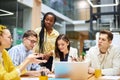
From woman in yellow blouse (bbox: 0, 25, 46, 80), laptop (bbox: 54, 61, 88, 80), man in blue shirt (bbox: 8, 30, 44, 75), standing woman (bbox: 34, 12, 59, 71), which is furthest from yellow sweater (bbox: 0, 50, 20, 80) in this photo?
standing woman (bbox: 34, 12, 59, 71)

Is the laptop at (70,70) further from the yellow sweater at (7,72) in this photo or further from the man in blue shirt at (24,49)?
the man in blue shirt at (24,49)

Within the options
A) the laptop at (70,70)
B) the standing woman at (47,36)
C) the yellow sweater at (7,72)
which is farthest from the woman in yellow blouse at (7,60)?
the standing woman at (47,36)

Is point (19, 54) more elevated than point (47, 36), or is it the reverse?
point (47, 36)

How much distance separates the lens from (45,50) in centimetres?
342

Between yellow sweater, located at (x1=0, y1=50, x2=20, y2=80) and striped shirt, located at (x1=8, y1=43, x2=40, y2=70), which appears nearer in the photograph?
yellow sweater, located at (x1=0, y1=50, x2=20, y2=80)

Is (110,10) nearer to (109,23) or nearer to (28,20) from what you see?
(109,23)

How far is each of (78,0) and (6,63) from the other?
552 inches

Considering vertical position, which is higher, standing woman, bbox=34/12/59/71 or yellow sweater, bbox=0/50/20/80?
standing woman, bbox=34/12/59/71

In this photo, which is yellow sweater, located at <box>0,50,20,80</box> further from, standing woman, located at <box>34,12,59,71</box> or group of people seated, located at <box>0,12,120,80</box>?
standing woman, located at <box>34,12,59,71</box>

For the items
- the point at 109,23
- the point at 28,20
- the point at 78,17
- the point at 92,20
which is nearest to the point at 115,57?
the point at 28,20

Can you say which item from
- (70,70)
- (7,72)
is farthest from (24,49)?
(70,70)

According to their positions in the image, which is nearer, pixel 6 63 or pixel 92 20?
pixel 6 63

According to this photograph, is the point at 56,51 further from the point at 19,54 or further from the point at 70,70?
the point at 70,70

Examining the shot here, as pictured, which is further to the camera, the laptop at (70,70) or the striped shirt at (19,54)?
the striped shirt at (19,54)
